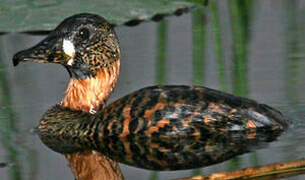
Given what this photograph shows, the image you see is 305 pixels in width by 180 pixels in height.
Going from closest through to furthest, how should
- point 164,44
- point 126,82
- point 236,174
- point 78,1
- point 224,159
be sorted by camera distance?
1. point 236,174
2. point 224,159
3. point 126,82
4. point 164,44
5. point 78,1

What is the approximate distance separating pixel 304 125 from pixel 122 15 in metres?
3.72

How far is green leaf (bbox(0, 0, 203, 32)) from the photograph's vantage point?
1007cm

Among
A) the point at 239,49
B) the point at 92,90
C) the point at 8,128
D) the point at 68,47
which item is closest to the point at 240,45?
the point at 239,49

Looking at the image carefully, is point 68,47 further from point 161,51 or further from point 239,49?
point 239,49

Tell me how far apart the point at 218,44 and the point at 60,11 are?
176 centimetres

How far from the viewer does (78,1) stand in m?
10.6

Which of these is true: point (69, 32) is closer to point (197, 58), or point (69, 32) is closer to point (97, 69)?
point (97, 69)

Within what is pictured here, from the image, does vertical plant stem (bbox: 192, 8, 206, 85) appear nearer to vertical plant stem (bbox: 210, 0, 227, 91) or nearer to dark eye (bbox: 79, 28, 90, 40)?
vertical plant stem (bbox: 210, 0, 227, 91)

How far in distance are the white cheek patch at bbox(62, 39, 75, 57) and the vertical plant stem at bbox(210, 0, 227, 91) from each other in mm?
1322

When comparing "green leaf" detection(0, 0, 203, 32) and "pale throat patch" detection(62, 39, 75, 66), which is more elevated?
"green leaf" detection(0, 0, 203, 32)

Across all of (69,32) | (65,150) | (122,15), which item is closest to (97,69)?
(69,32)

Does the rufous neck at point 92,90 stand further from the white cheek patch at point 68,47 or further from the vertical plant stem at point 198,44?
the vertical plant stem at point 198,44

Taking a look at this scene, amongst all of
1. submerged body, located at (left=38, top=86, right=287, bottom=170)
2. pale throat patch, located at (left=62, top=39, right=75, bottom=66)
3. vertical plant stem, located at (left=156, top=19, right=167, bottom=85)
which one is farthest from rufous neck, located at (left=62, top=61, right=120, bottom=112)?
vertical plant stem, located at (left=156, top=19, right=167, bottom=85)

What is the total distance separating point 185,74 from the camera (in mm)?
8672
